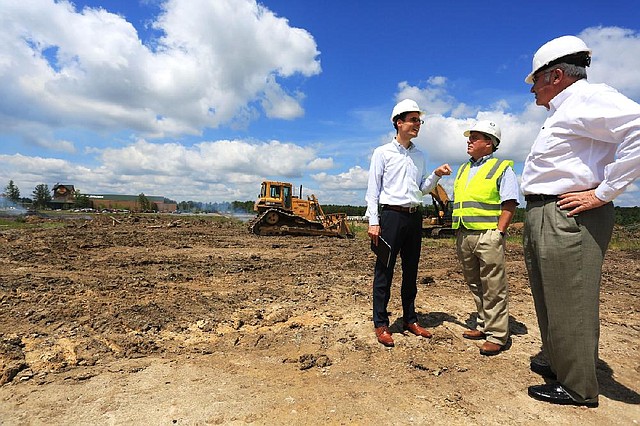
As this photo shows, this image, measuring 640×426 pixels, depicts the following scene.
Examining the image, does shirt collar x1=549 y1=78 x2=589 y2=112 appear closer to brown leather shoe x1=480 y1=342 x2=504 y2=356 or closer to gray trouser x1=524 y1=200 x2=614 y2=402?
gray trouser x1=524 y1=200 x2=614 y2=402

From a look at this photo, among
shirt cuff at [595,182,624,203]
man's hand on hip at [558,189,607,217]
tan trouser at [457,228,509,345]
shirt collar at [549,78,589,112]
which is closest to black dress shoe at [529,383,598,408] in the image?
tan trouser at [457,228,509,345]

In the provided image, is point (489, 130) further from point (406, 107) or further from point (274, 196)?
point (274, 196)

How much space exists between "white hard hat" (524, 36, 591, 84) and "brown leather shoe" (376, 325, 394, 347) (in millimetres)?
2244

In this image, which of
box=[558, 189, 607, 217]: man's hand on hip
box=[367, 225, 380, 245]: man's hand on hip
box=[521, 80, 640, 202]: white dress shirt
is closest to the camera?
box=[521, 80, 640, 202]: white dress shirt

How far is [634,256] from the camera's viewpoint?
11.2m

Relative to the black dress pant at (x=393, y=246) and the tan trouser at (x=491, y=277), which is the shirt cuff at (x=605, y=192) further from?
the black dress pant at (x=393, y=246)

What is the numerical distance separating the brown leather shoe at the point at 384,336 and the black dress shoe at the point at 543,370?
104cm

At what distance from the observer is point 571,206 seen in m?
2.09

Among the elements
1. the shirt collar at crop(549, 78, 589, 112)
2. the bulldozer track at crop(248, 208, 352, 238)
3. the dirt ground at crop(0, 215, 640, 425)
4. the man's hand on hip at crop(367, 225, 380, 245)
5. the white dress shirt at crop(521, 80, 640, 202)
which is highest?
the shirt collar at crop(549, 78, 589, 112)

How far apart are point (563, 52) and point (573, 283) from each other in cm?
132

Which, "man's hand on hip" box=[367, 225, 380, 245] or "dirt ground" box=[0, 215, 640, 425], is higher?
"man's hand on hip" box=[367, 225, 380, 245]

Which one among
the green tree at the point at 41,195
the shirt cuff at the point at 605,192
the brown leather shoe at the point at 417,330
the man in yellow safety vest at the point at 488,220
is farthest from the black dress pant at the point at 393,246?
the green tree at the point at 41,195

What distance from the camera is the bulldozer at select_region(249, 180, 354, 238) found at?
54.3ft

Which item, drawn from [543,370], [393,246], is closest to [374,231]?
[393,246]
